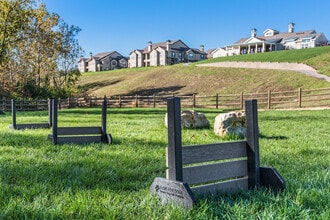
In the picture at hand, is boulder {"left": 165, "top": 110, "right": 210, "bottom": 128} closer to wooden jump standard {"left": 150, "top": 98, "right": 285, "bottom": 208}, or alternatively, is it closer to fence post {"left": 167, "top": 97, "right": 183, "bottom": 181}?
wooden jump standard {"left": 150, "top": 98, "right": 285, "bottom": 208}

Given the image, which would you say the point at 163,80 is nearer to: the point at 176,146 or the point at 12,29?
the point at 12,29

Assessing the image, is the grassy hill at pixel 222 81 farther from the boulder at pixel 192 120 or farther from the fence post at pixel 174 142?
the fence post at pixel 174 142

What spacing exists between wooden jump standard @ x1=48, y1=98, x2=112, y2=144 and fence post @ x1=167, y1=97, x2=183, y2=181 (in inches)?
143

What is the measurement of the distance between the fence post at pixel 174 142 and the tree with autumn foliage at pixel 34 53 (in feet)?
66.6

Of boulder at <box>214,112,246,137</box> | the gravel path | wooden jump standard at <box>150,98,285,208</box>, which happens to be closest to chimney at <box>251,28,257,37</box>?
the gravel path

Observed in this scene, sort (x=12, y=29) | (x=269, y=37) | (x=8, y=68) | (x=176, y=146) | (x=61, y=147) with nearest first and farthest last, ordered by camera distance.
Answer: (x=176, y=146)
(x=61, y=147)
(x=12, y=29)
(x=8, y=68)
(x=269, y=37)

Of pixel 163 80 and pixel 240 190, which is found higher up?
pixel 163 80

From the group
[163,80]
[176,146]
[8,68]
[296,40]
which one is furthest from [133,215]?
[296,40]

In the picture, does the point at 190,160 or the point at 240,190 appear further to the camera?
the point at 240,190

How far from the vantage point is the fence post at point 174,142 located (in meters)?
2.76

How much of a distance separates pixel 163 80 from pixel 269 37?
137 ft

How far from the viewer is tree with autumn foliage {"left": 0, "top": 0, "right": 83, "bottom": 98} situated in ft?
67.5

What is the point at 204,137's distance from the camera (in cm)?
730

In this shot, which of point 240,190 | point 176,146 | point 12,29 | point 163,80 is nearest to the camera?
point 176,146
